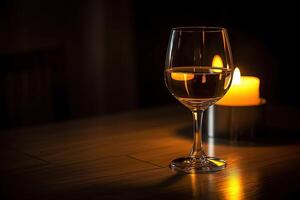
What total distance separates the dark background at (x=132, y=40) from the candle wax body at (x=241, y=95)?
159cm

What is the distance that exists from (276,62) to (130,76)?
0.71 m

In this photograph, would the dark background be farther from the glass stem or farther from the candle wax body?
the glass stem

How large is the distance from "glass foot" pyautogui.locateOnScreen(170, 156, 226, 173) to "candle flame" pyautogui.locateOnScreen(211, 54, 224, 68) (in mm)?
159

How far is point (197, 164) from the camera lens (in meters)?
1.01

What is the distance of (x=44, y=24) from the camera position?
2.83 meters

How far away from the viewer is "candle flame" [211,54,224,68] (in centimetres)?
97

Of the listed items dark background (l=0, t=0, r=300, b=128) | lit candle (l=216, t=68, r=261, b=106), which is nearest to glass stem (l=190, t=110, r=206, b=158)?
lit candle (l=216, t=68, r=261, b=106)

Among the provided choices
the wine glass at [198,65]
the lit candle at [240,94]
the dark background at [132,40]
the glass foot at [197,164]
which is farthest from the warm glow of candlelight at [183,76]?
the dark background at [132,40]

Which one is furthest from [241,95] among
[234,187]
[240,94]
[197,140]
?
[234,187]

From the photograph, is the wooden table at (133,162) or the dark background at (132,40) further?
the dark background at (132,40)

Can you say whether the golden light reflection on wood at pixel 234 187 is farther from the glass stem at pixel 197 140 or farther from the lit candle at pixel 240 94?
the lit candle at pixel 240 94

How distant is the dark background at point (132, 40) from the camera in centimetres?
282

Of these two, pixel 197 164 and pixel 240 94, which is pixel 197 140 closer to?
pixel 197 164

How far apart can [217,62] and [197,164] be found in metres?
0.17
